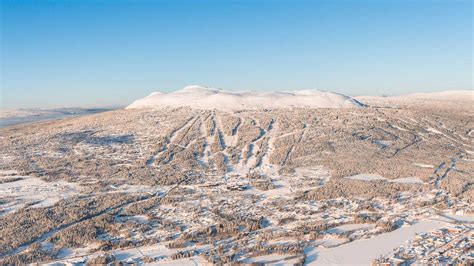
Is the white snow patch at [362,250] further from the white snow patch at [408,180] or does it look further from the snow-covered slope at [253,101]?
the snow-covered slope at [253,101]

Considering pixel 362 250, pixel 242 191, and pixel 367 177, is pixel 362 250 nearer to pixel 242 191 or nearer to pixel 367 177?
pixel 242 191

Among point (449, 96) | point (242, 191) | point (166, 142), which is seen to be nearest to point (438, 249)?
point (242, 191)

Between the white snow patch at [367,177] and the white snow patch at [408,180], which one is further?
the white snow patch at [367,177]

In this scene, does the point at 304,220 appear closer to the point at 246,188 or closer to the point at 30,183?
the point at 246,188

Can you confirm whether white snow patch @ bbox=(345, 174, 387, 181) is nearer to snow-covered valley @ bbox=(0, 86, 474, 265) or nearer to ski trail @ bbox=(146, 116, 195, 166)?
snow-covered valley @ bbox=(0, 86, 474, 265)

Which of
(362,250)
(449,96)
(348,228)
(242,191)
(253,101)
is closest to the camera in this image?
(362,250)

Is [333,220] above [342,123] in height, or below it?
below

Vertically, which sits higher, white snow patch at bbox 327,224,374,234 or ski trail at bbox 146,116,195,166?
ski trail at bbox 146,116,195,166

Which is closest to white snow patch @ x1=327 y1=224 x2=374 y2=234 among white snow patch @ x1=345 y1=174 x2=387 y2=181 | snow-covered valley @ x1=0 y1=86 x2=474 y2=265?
snow-covered valley @ x1=0 y1=86 x2=474 y2=265

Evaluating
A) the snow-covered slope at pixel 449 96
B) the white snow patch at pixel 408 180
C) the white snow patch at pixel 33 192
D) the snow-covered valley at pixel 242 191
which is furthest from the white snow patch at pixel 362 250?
the snow-covered slope at pixel 449 96

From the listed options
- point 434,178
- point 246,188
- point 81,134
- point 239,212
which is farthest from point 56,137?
point 434,178

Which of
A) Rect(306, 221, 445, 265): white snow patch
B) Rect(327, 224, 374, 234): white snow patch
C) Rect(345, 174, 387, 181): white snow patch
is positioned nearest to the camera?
Rect(306, 221, 445, 265): white snow patch
